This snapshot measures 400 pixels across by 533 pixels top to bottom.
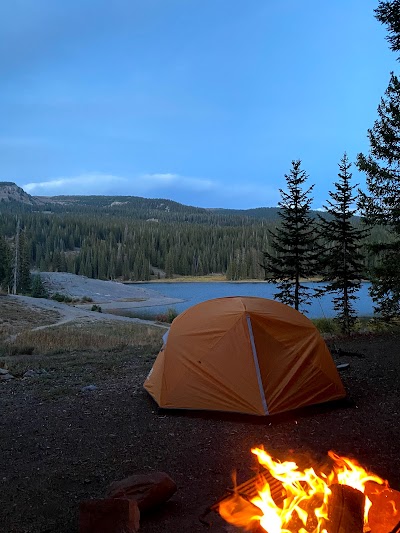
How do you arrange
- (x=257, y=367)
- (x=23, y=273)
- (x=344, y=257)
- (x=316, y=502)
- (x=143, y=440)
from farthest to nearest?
(x=23, y=273), (x=344, y=257), (x=257, y=367), (x=143, y=440), (x=316, y=502)

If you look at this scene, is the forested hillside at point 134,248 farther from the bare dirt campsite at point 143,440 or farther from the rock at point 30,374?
the bare dirt campsite at point 143,440

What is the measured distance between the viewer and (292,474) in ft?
11.6

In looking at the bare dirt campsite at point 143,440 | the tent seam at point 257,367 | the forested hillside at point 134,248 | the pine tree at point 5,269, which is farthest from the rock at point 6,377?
the forested hillside at point 134,248

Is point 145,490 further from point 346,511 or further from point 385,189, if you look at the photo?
point 385,189

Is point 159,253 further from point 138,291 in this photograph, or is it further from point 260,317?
point 260,317

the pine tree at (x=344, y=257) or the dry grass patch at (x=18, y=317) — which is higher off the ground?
the pine tree at (x=344, y=257)

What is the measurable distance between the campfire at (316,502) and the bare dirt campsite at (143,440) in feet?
0.88

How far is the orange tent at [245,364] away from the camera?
22.1 ft

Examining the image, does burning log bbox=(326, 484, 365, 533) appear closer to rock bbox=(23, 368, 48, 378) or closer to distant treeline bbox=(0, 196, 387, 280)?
rock bbox=(23, 368, 48, 378)

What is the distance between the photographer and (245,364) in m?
6.83

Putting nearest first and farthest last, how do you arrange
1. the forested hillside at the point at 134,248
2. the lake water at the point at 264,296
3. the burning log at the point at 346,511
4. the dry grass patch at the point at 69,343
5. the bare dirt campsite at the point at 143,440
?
A: the burning log at the point at 346,511 → the bare dirt campsite at the point at 143,440 → the dry grass patch at the point at 69,343 → the lake water at the point at 264,296 → the forested hillside at the point at 134,248

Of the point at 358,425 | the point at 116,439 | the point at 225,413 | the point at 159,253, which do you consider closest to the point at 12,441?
the point at 116,439

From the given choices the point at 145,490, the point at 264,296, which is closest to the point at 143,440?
the point at 145,490

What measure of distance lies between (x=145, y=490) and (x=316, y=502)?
57.6 inches
